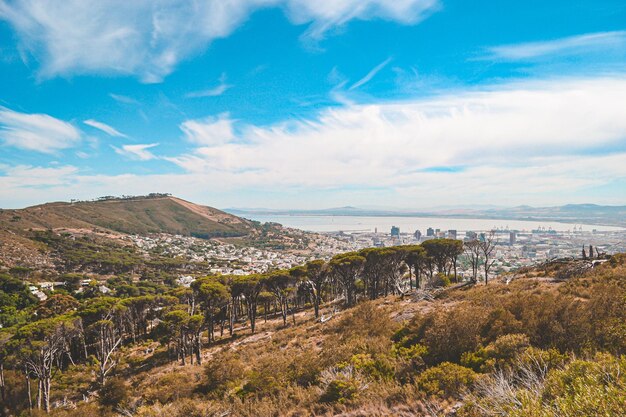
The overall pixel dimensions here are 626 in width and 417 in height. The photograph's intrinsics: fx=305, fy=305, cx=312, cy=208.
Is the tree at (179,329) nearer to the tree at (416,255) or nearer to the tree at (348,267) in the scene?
the tree at (348,267)

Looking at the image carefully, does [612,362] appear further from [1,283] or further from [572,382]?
[1,283]

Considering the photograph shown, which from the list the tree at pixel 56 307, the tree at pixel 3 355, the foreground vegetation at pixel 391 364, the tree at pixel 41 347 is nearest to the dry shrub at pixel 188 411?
the foreground vegetation at pixel 391 364

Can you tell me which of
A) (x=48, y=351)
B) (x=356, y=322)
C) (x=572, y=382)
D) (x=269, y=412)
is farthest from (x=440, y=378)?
(x=48, y=351)

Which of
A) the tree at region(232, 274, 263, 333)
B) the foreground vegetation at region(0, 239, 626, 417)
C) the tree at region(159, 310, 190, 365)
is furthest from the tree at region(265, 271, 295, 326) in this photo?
the tree at region(159, 310, 190, 365)

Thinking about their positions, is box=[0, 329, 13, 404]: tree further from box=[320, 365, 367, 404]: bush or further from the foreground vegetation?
box=[320, 365, 367, 404]: bush

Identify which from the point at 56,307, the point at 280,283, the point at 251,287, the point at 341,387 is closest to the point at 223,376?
the point at 341,387

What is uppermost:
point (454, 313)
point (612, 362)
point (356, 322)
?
point (612, 362)
